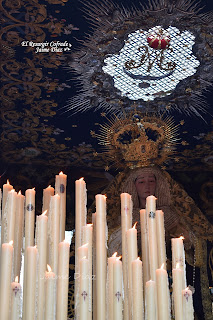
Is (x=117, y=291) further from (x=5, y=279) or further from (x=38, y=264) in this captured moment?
(x=5, y=279)

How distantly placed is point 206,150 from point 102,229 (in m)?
3.48

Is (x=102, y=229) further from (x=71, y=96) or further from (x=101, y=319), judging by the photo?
(x=71, y=96)

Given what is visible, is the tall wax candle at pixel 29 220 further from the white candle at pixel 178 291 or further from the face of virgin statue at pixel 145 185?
the face of virgin statue at pixel 145 185

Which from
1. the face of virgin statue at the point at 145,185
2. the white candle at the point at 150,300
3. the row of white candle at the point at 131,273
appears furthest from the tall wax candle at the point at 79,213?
the face of virgin statue at the point at 145,185

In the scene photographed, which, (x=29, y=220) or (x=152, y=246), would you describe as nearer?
(x=152, y=246)

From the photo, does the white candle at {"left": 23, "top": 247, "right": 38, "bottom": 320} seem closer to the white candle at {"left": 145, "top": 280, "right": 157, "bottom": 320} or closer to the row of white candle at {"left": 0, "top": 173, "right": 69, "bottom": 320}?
the row of white candle at {"left": 0, "top": 173, "right": 69, "bottom": 320}

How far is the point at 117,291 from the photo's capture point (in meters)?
2.88

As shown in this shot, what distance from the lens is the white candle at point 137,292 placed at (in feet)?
9.16

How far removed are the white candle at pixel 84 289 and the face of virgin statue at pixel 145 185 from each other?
11.9ft

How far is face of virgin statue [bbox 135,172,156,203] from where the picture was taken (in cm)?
645

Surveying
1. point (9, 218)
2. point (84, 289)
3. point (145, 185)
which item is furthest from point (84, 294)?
point (145, 185)

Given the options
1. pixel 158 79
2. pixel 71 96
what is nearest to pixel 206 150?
pixel 158 79

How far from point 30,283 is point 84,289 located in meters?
0.24

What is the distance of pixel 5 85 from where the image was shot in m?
5.77
